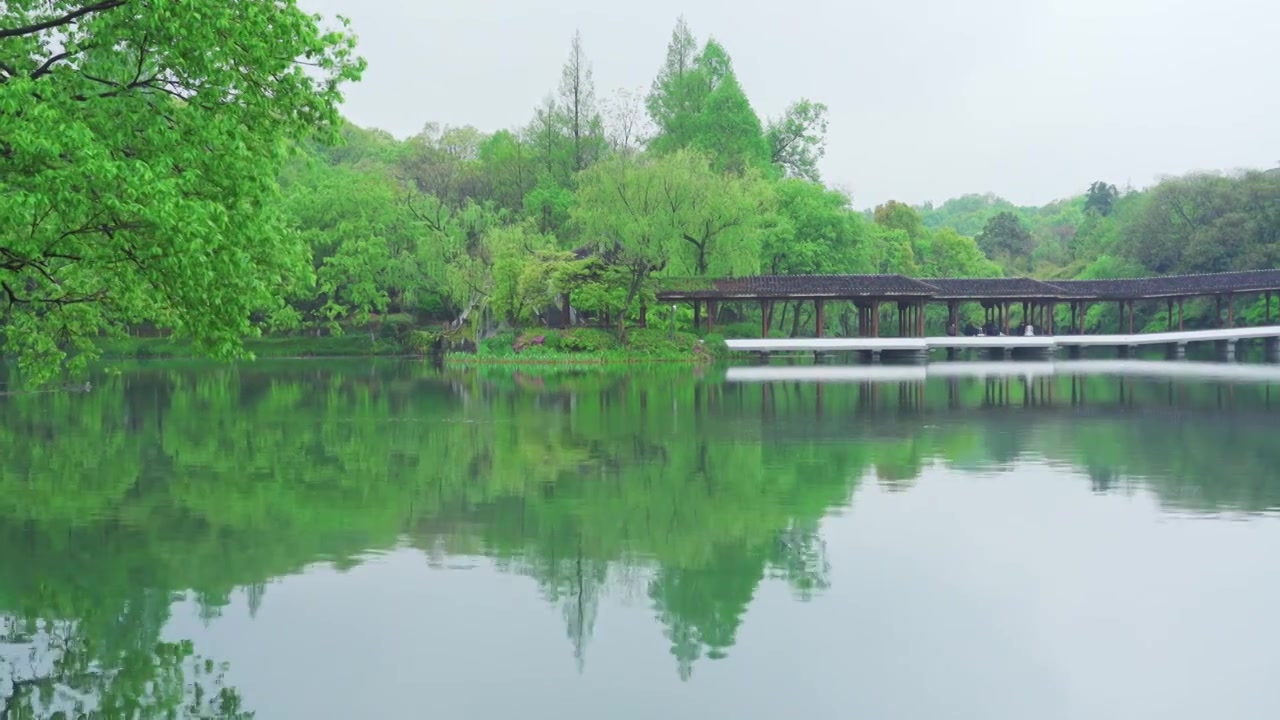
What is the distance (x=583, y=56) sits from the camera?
62.7 meters

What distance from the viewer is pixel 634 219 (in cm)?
4431

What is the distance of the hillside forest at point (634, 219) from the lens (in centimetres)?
4494

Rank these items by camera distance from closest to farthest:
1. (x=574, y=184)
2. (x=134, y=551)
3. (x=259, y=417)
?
(x=134, y=551) → (x=259, y=417) → (x=574, y=184)

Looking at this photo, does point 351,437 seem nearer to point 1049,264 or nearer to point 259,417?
point 259,417

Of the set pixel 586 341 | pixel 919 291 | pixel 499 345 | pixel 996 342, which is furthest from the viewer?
pixel 996 342

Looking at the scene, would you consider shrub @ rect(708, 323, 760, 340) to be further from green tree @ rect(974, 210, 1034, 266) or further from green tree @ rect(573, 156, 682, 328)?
green tree @ rect(974, 210, 1034, 266)

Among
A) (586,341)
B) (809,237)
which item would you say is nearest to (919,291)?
(809,237)

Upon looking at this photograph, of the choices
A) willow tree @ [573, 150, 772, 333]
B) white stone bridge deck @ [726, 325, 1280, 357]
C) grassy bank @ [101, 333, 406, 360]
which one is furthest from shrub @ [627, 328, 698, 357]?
grassy bank @ [101, 333, 406, 360]

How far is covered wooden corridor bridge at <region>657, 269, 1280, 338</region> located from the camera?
4509 cm

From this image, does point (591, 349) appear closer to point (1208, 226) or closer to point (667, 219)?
point (667, 219)

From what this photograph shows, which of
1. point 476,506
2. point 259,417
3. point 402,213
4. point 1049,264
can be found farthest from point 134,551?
point 1049,264

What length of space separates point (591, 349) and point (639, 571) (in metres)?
34.3

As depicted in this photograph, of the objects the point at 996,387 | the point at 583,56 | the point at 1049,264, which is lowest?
the point at 996,387

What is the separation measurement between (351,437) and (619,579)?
10282 millimetres
